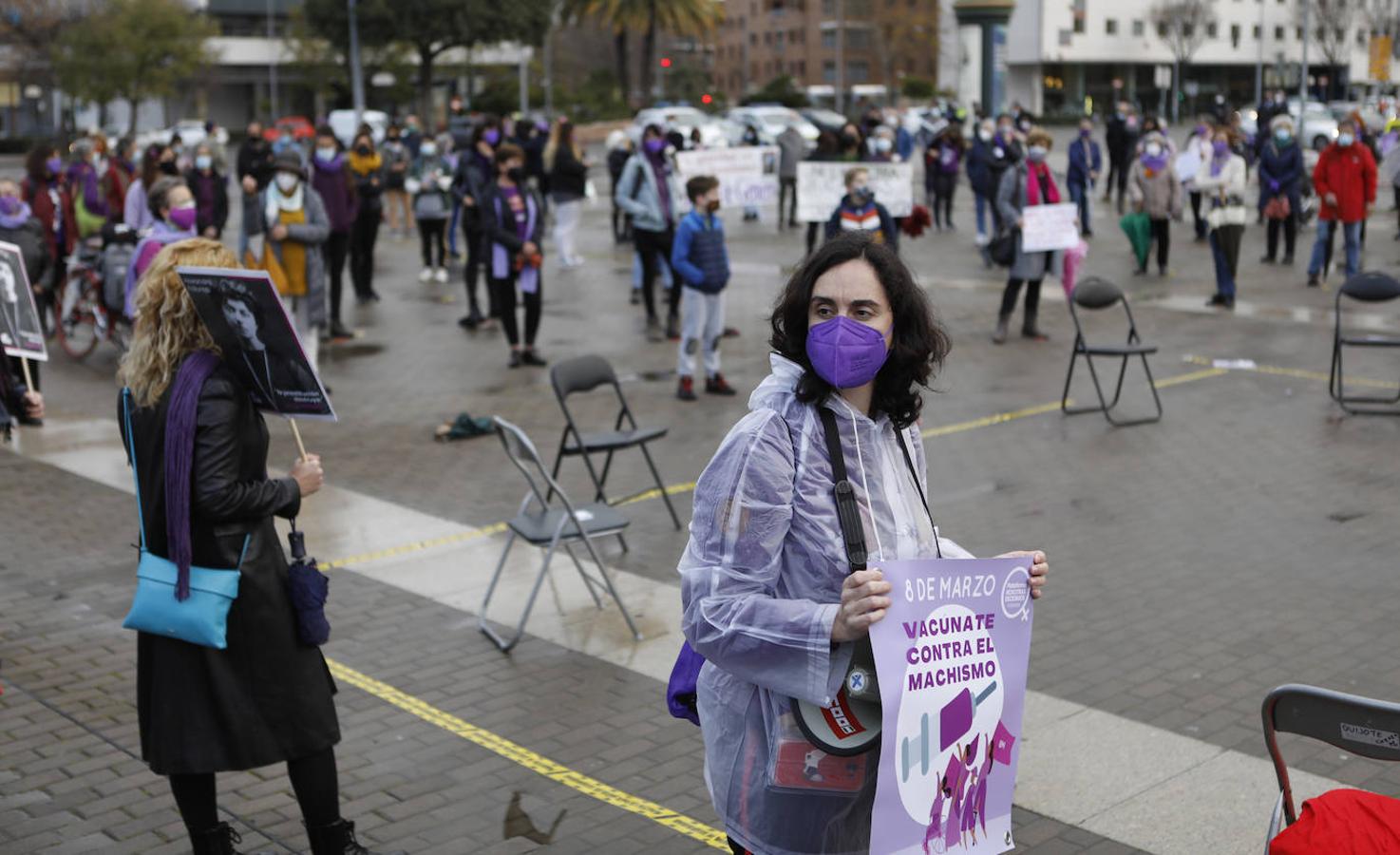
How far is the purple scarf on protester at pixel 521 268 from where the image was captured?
1381 centimetres

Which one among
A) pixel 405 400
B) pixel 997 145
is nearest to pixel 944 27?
pixel 997 145

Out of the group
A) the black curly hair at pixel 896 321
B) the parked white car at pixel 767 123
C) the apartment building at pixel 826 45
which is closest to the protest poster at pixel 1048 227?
the black curly hair at pixel 896 321

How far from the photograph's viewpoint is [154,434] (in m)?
4.44

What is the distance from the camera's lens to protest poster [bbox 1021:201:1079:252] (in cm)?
1453

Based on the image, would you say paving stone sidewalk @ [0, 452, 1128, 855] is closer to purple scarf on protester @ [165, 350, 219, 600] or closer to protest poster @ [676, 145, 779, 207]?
purple scarf on protester @ [165, 350, 219, 600]

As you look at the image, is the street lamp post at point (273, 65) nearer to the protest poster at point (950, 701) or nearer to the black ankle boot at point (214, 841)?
the black ankle boot at point (214, 841)

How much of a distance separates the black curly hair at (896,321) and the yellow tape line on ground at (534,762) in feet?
7.35

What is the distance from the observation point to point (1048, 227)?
14625mm

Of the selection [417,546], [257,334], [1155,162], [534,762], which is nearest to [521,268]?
[417,546]

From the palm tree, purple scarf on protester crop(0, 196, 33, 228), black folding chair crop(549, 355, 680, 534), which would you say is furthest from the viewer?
the palm tree

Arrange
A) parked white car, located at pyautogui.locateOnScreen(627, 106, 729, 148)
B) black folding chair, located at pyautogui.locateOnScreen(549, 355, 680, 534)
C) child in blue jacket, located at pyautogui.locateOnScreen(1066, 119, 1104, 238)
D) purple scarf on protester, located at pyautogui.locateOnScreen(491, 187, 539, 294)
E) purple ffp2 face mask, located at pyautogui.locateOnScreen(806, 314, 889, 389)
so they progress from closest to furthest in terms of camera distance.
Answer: purple ffp2 face mask, located at pyautogui.locateOnScreen(806, 314, 889, 389) → black folding chair, located at pyautogui.locateOnScreen(549, 355, 680, 534) → purple scarf on protester, located at pyautogui.locateOnScreen(491, 187, 539, 294) → child in blue jacket, located at pyautogui.locateOnScreen(1066, 119, 1104, 238) → parked white car, located at pyautogui.locateOnScreen(627, 106, 729, 148)

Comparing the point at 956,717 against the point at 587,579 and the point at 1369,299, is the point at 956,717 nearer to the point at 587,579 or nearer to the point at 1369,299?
the point at 587,579

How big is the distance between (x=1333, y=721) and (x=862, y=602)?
108 centimetres

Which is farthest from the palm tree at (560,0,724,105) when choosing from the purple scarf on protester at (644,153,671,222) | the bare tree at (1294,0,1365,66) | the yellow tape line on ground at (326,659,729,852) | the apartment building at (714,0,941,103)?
the yellow tape line on ground at (326,659,729,852)
